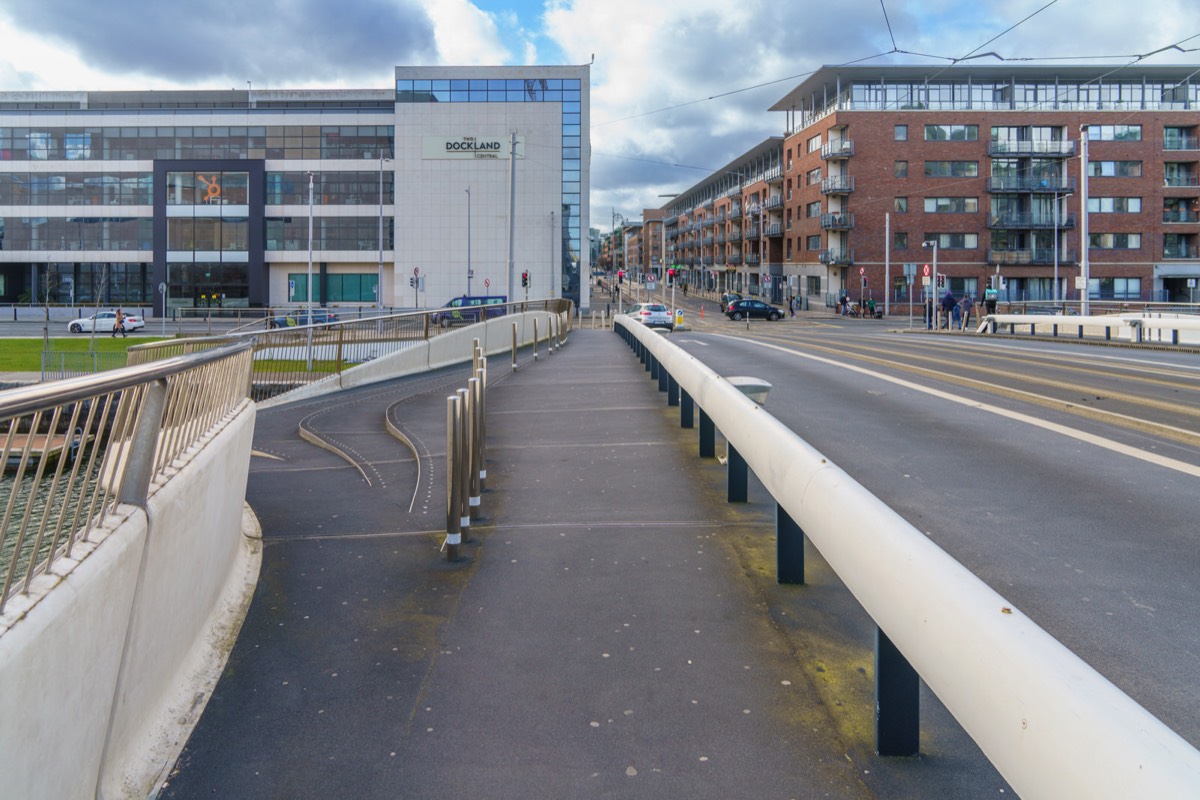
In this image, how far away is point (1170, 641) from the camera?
4.24 metres

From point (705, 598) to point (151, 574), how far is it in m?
2.65

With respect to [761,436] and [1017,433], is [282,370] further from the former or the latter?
[761,436]

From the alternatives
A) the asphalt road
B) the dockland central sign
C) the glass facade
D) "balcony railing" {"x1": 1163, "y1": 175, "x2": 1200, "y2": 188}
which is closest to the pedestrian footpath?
the asphalt road

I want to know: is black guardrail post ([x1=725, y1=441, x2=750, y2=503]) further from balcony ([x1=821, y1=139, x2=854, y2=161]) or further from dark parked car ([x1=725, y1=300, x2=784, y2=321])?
balcony ([x1=821, y1=139, x2=854, y2=161])

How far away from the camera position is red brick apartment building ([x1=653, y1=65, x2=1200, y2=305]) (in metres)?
76.3

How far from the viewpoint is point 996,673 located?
241cm

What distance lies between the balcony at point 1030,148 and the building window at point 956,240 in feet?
20.7

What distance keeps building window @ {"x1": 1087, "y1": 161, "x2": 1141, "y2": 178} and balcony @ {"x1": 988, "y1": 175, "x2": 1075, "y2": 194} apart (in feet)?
5.79

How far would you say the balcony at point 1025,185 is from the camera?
3027 inches

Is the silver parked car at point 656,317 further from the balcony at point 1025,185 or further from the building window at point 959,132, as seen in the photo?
the balcony at point 1025,185

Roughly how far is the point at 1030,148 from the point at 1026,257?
8.26 metres

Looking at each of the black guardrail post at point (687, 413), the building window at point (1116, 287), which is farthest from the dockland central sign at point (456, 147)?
the black guardrail post at point (687, 413)

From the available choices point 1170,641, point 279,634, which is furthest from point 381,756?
point 1170,641

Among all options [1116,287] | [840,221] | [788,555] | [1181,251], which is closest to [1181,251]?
[1181,251]
